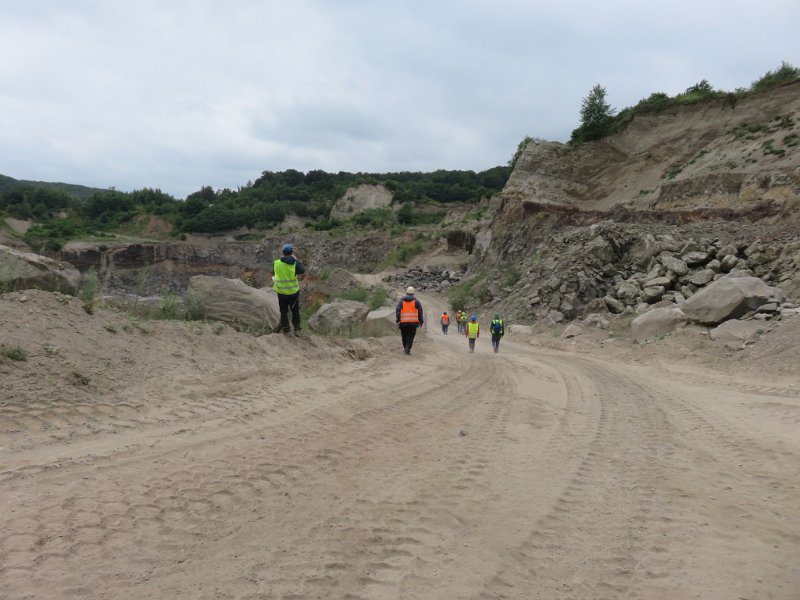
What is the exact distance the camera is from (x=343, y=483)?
4012 millimetres

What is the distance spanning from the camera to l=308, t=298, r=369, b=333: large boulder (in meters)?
14.5

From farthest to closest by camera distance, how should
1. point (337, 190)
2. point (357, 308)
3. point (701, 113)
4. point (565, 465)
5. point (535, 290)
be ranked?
point (337, 190)
point (701, 113)
point (535, 290)
point (357, 308)
point (565, 465)

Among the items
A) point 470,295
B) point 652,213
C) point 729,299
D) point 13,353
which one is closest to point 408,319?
point 13,353

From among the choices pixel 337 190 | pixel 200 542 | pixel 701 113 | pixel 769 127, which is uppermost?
pixel 337 190

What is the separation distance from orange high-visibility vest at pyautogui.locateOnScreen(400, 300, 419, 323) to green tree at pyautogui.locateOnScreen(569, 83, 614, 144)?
33039 mm

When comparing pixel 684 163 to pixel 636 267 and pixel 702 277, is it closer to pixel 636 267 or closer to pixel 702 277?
pixel 636 267

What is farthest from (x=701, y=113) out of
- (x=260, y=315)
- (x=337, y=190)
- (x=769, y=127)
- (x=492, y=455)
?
(x=337, y=190)

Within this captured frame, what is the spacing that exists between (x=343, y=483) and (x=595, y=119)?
41.6 m

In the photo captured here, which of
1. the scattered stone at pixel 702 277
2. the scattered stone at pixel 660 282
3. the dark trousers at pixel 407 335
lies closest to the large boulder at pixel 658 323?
the scattered stone at pixel 702 277

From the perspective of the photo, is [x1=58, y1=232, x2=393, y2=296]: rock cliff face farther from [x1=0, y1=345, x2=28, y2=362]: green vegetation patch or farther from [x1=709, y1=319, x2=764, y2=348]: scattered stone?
[x1=0, y1=345, x2=28, y2=362]: green vegetation patch

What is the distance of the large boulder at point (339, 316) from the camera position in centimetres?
1451

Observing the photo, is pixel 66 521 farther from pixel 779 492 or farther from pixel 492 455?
pixel 779 492

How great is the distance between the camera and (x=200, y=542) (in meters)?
3.03

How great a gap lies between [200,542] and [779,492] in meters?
4.25
